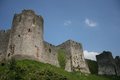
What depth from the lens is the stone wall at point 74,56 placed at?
49.9 metres

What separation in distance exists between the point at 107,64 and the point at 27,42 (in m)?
25.1

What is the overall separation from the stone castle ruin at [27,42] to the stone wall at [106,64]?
36.2 ft

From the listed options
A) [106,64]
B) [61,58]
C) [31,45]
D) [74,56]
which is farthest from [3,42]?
[106,64]

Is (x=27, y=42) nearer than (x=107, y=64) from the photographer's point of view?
Yes

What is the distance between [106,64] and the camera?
58.0 meters

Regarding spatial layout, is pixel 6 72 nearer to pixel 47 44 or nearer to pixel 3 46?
pixel 3 46

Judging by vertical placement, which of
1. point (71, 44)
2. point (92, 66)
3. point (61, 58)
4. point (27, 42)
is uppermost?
point (71, 44)

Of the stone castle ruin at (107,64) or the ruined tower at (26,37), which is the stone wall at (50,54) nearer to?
the ruined tower at (26,37)

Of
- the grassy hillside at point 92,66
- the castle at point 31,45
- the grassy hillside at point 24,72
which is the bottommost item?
the grassy hillside at point 24,72

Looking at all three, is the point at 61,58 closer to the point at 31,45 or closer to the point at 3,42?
the point at 31,45

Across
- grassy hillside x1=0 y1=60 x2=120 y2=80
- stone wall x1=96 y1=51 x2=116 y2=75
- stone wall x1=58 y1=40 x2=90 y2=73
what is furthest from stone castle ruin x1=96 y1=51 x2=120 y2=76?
grassy hillside x1=0 y1=60 x2=120 y2=80

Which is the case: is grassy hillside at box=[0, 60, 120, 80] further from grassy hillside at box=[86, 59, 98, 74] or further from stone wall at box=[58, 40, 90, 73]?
A: grassy hillside at box=[86, 59, 98, 74]

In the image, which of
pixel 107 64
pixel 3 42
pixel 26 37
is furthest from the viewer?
pixel 107 64

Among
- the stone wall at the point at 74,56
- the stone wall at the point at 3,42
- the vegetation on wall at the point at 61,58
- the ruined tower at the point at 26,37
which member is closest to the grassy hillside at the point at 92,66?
the stone wall at the point at 74,56
